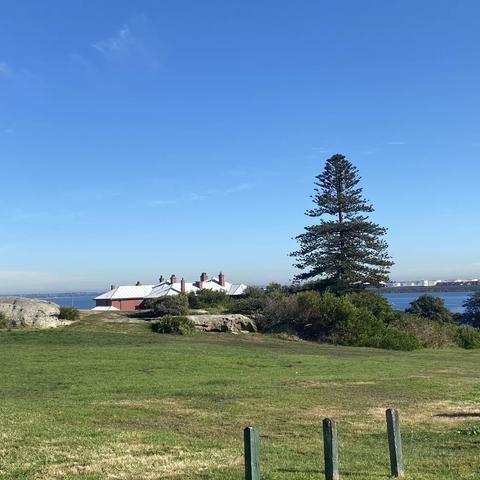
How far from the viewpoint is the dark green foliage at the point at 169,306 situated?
4216 cm

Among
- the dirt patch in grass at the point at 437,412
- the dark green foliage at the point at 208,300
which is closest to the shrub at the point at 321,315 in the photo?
the dark green foliage at the point at 208,300

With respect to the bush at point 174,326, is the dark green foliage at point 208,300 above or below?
above

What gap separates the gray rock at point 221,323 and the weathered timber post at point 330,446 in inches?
1180

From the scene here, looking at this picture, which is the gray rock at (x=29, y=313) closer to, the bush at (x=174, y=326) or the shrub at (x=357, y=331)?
the bush at (x=174, y=326)

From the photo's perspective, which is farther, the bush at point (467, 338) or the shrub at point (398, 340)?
the bush at point (467, 338)

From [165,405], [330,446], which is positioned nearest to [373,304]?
[165,405]

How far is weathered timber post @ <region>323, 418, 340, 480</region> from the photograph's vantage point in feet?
22.6

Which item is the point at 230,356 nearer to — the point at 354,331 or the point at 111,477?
the point at 354,331

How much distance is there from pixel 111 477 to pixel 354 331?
1254 inches

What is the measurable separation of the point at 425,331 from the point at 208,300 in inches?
815

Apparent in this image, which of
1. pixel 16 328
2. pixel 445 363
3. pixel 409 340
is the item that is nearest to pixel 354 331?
pixel 409 340

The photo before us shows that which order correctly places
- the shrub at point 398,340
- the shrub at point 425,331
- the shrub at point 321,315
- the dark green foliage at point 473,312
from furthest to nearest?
the dark green foliage at point 473,312 → the shrub at point 425,331 → the shrub at point 321,315 → the shrub at point 398,340

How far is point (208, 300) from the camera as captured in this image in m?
56.6

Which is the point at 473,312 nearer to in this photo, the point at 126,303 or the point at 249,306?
the point at 249,306
